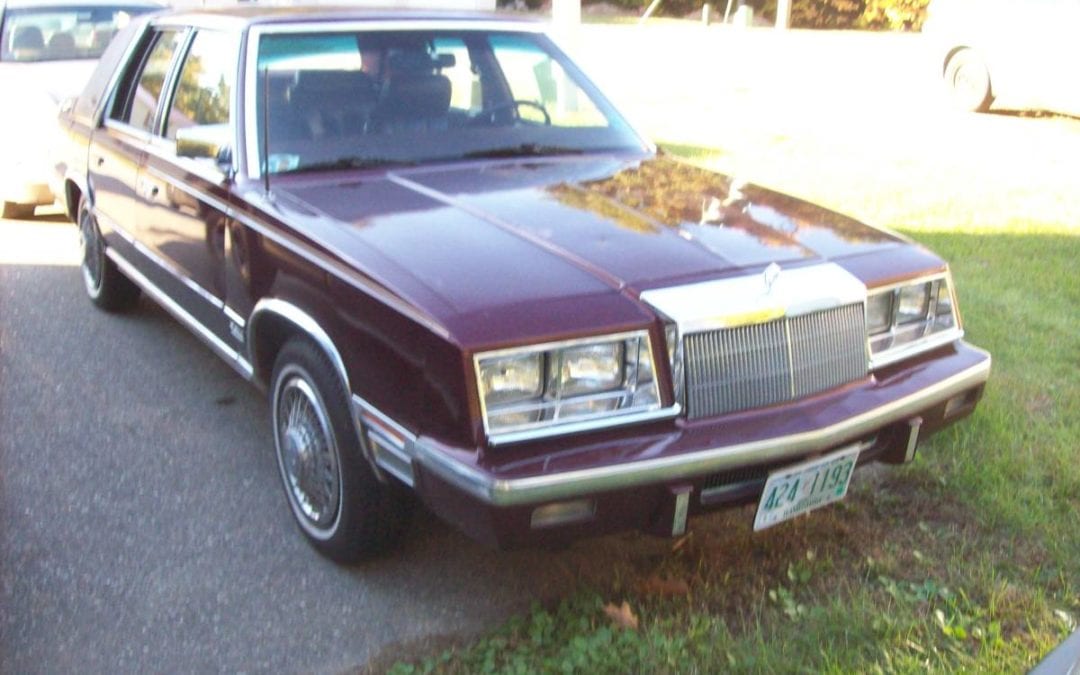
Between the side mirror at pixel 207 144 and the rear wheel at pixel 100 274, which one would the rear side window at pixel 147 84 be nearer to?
the rear wheel at pixel 100 274

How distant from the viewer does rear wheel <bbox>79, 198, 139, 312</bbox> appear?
226 inches

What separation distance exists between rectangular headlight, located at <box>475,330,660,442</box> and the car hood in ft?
0.20

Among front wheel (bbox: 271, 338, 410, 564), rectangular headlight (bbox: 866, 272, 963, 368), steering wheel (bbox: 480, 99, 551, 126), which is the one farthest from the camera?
steering wheel (bbox: 480, 99, 551, 126)

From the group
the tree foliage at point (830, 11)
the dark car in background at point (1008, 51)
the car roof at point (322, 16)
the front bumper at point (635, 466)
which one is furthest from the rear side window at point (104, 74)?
the tree foliage at point (830, 11)

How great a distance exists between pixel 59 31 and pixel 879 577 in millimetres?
7815

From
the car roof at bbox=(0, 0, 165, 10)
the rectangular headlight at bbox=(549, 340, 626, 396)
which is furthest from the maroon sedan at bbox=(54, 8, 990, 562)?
the car roof at bbox=(0, 0, 165, 10)

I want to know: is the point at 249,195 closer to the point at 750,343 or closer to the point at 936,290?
the point at 750,343

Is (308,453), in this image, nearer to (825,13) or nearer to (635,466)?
(635,466)

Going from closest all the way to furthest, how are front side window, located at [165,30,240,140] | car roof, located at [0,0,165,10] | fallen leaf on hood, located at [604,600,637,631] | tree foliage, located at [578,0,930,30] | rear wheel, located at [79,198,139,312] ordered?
fallen leaf on hood, located at [604,600,637,631]
front side window, located at [165,30,240,140]
rear wheel, located at [79,198,139,312]
car roof, located at [0,0,165,10]
tree foliage, located at [578,0,930,30]

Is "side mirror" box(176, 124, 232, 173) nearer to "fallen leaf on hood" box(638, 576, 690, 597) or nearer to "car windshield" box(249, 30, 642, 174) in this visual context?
"car windshield" box(249, 30, 642, 174)

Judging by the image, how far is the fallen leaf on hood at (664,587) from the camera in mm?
3354

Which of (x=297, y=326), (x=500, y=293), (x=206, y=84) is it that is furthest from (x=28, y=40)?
(x=500, y=293)

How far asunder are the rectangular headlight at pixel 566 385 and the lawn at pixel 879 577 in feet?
2.14

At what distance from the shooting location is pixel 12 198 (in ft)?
26.2
